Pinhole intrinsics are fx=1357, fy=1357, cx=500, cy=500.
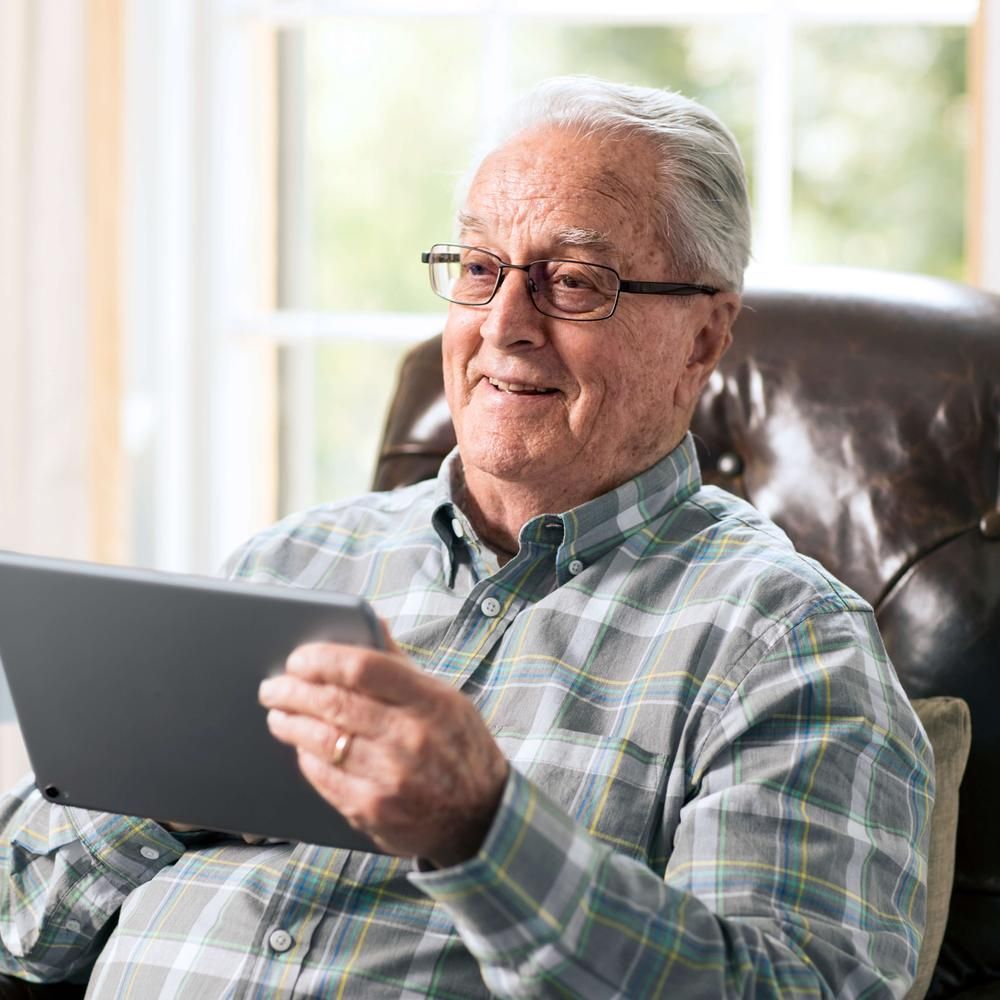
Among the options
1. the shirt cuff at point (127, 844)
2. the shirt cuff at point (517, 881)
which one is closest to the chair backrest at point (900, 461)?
the shirt cuff at point (127, 844)

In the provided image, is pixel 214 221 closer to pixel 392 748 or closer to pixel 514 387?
pixel 514 387

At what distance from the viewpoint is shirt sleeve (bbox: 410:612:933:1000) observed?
0.88 m

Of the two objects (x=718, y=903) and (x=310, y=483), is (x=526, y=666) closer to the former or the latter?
(x=718, y=903)

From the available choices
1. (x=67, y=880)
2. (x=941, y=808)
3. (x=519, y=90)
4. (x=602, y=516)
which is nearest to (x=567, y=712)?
(x=602, y=516)

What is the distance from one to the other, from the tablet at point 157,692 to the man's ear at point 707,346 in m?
→ 0.63

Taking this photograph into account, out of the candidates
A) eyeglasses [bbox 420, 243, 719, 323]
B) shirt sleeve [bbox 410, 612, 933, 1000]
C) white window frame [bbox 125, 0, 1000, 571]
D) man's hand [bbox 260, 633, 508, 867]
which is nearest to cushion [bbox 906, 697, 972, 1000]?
shirt sleeve [bbox 410, 612, 933, 1000]

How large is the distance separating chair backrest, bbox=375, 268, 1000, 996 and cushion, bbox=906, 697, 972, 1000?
0.26 feet

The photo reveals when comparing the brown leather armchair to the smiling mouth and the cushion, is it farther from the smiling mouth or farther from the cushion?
the smiling mouth

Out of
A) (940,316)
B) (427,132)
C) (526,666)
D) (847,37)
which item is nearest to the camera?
(526,666)

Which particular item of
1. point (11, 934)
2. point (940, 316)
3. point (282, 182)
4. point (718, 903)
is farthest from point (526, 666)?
point (282, 182)

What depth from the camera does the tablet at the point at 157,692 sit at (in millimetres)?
923

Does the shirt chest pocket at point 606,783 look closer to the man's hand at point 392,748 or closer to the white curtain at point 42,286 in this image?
the man's hand at point 392,748

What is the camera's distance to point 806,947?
38.8 inches

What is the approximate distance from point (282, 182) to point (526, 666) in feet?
7.06
